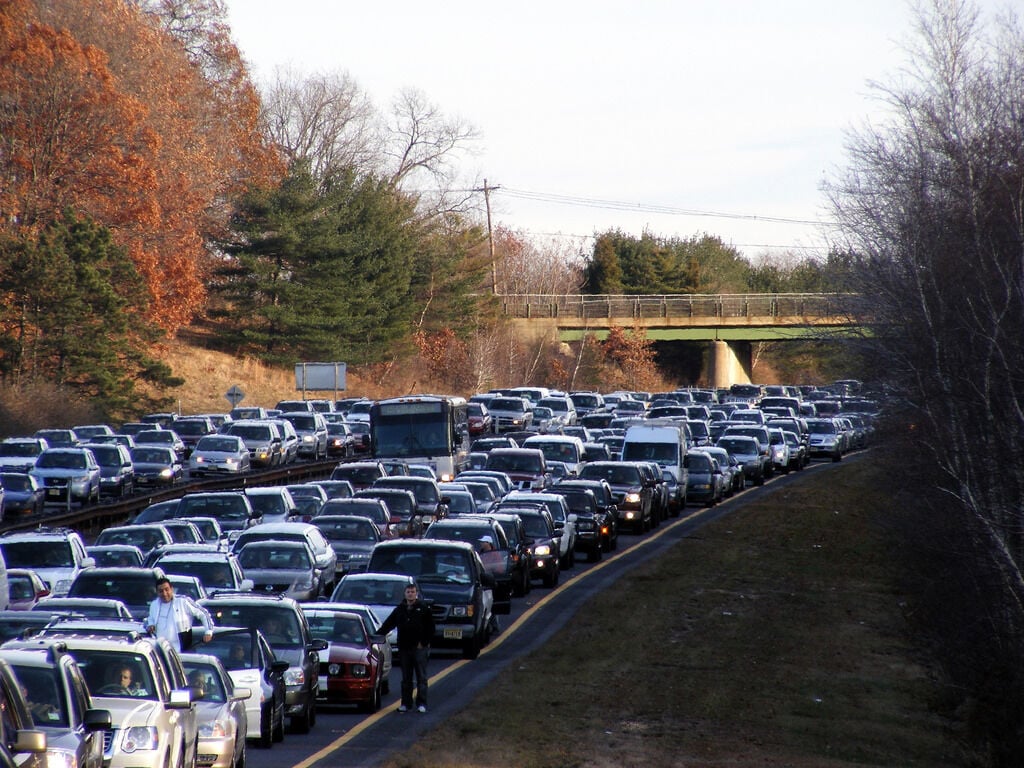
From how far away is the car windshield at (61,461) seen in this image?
41031mm

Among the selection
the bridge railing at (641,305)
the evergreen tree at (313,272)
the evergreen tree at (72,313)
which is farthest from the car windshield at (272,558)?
the bridge railing at (641,305)

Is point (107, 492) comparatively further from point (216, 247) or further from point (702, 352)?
point (702, 352)

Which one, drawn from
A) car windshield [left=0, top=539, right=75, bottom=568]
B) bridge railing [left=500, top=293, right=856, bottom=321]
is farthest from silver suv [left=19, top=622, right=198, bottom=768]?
bridge railing [left=500, top=293, right=856, bottom=321]

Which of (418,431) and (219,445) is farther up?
(418,431)

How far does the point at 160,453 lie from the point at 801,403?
3822 centimetres

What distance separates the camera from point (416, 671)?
19.8m

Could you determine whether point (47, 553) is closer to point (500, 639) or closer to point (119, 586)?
point (119, 586)

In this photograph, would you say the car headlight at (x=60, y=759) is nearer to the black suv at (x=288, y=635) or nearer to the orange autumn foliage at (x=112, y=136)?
the black suv at (x=288, y=635)

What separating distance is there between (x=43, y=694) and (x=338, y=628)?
8.98 metres

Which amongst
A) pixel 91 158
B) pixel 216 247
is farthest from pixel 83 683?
pixel 216 247

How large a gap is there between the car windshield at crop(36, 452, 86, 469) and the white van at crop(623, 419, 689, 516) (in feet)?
52.0

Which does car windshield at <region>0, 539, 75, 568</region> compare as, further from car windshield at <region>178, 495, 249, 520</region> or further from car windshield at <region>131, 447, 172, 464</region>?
car windshield at <region>131, 447, 172, 464</region>

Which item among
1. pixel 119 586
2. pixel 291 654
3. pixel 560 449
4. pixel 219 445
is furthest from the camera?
pixel 560 449

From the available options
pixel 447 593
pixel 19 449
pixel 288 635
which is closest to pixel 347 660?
pixel 288 635
